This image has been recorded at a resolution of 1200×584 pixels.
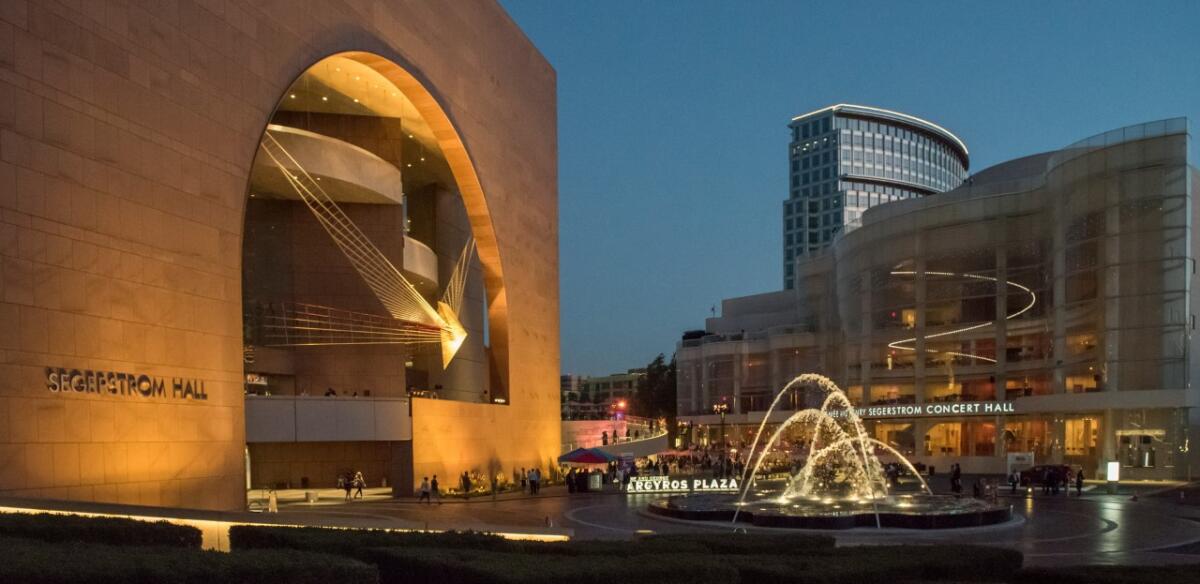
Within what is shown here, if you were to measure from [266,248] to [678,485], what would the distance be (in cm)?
2023

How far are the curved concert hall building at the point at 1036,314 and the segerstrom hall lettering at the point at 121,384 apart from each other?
42.1 meters

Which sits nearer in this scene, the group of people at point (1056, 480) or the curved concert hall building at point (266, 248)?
the curved concert hall building at point (266, 248)

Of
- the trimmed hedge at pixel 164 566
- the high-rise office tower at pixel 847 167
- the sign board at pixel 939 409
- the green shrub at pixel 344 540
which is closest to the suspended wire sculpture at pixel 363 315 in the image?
the green shrub at pixel 344 540

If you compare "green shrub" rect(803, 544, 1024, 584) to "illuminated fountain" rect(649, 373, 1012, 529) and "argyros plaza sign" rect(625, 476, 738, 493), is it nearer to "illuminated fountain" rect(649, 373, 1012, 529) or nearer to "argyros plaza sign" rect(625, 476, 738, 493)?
"illuminated fountain" rect(649, 373, 1012, 529)

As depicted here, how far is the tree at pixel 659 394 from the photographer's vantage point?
11450cm

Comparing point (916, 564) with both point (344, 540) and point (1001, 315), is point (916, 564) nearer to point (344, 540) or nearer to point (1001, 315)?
point (344, 540)

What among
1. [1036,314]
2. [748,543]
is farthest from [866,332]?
[748,543]

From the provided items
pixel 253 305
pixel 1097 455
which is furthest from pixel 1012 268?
pixel 253 305

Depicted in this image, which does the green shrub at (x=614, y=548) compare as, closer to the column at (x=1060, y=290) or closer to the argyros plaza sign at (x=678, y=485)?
the argyros plaza sign at (x=678, y=485)

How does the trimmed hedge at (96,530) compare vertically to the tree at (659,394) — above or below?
above

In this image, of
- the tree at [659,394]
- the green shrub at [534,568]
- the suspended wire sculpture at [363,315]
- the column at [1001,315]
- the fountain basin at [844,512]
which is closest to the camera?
the green shrub at [534,568]

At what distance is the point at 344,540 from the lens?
38.2 feet

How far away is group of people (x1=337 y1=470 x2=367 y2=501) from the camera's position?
119 ft

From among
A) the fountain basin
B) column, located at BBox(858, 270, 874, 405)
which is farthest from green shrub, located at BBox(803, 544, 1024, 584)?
column, located at BBox(858, 270, 874, 405)
